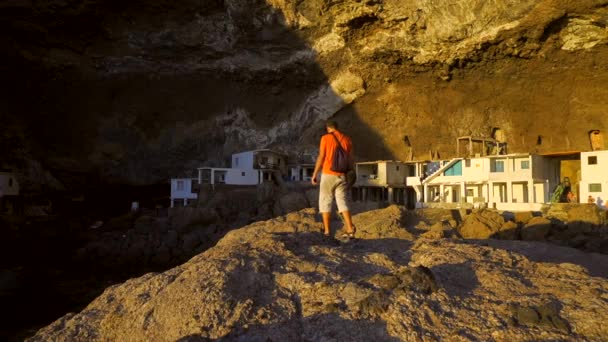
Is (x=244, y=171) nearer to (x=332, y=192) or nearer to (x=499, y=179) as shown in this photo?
(x=499, y=179)

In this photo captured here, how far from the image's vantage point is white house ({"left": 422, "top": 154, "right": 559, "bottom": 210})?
3314cm

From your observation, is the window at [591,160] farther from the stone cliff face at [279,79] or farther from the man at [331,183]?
the man at [331,183]

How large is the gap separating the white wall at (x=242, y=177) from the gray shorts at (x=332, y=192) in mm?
36278

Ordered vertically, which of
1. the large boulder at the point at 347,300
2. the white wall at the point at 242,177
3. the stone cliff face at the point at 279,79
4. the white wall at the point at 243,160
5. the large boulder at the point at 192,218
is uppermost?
the stone cliff face at the point at 279,79

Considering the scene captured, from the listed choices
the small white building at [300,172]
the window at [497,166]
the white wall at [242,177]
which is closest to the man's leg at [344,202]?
the window at [497,166]

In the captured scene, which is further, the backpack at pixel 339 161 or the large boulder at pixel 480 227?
the large boulder at pixel 480 227

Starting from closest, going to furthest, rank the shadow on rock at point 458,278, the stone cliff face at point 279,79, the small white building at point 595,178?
the shadow on rock at point 458,278
the small white building at point 595,178
the stone cliff face at point 279,79

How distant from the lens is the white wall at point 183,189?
45781 millimetres

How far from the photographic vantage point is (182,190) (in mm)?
46531

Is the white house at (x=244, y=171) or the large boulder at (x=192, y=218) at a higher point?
the white house at (x=244, y=171)

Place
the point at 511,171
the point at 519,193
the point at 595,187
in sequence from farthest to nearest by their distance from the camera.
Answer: the point at 519,193 → the point at 511,171 → the point at 595,187

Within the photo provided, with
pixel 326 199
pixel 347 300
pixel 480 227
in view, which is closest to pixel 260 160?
pixel 480 227

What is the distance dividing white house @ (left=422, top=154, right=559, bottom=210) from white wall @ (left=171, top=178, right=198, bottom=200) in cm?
2272

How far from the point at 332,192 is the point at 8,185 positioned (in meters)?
46.3
